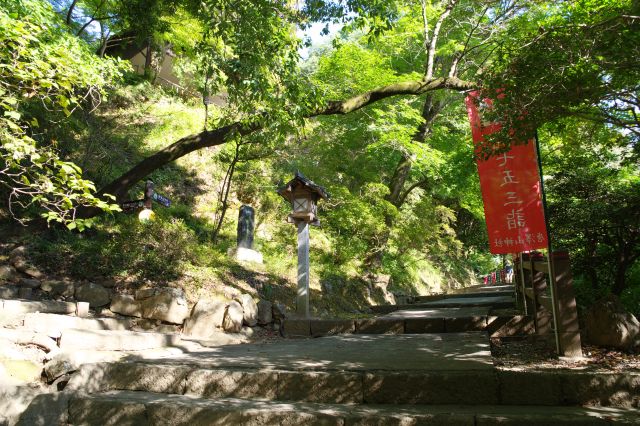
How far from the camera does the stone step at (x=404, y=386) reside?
3070 millimetres

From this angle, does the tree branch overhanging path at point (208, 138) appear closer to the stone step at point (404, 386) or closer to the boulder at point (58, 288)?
the boulder at point (58, 288)

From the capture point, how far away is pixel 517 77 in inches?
175

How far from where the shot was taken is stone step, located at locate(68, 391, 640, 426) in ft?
8.64

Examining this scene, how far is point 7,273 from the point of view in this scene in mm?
7145

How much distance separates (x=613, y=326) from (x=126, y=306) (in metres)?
6.72

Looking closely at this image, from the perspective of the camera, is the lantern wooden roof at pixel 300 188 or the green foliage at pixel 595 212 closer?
Result: the green foliage at pixel 595 212

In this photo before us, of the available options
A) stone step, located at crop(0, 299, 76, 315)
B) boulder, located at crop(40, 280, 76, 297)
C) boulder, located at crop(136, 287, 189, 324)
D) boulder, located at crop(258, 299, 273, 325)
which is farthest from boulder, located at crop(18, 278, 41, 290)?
boulder, located at crop(258, 299, 273, 325)

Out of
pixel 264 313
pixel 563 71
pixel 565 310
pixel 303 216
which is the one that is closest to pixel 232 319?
pixel 264 313

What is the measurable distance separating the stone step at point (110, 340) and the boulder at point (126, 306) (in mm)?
1506

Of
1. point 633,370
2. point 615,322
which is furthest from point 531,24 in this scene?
point 633,370

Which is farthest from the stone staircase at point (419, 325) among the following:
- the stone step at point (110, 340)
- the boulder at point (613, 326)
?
the stone step at point (110, 340)

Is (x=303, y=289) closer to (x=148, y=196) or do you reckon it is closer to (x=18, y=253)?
(x=148, y=196)

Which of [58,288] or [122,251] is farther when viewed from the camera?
[122,251]

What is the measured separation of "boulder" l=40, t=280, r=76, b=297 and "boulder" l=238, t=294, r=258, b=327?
2809mm
